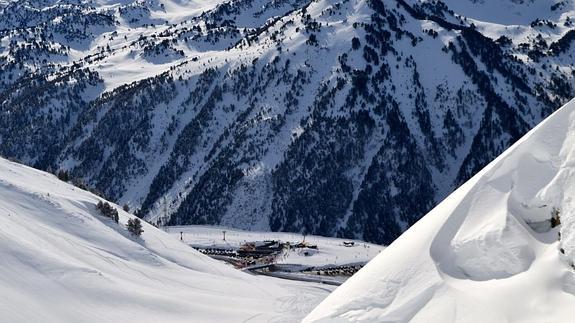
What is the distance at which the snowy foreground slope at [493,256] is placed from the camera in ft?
36.7

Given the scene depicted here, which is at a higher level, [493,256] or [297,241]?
[493,256]

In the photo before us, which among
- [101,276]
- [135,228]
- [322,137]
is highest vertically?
[101,276]

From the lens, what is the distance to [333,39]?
195m

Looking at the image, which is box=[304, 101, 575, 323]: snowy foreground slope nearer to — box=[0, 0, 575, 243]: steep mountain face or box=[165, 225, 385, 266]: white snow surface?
box=[165, 225, 385, 266]: white snow surface

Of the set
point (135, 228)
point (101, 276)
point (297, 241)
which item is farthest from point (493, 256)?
point (297, 241)

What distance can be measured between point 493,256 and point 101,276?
95.5 feet

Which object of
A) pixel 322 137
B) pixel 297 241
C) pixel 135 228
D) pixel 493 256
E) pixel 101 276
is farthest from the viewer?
pixel 322 137

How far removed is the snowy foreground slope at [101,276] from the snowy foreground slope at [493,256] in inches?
732

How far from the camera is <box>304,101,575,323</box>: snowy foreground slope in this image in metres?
11.2

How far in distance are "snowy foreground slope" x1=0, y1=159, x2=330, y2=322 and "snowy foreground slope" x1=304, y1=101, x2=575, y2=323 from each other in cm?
1860

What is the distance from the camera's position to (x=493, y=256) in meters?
12.3

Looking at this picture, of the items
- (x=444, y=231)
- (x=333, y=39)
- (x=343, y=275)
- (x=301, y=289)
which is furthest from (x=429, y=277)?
(x=333, y=39)

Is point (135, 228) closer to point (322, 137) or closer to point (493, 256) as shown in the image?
point (493, 256)

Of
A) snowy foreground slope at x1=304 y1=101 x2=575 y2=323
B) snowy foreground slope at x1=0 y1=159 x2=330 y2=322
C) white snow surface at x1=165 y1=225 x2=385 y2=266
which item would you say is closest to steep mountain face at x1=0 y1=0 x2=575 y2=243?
white snow surface at x1=165 y1=225 x2=385 y2=266
